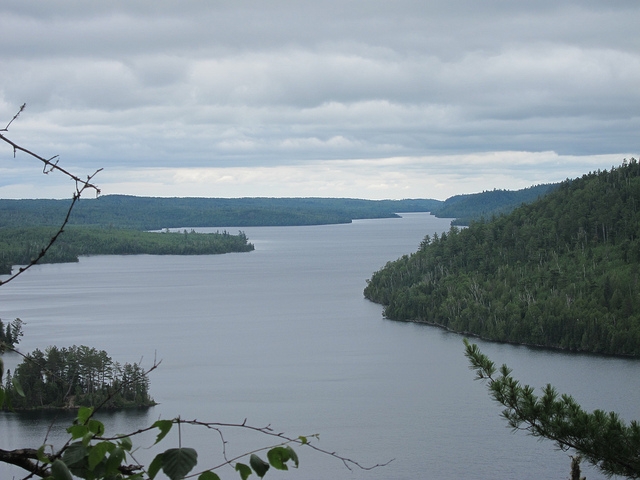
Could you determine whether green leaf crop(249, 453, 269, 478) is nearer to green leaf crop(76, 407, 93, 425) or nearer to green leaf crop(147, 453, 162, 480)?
green leaf crop(147, 453, 162, 480)

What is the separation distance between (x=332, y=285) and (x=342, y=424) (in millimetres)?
46668

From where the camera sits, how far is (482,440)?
2827 centimetres

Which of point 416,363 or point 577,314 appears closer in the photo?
point 416,363

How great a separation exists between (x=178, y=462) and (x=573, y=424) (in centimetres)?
785

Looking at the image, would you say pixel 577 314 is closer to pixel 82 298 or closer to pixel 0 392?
pixel 82 298

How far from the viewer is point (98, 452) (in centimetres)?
199

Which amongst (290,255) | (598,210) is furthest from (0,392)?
(290,255)

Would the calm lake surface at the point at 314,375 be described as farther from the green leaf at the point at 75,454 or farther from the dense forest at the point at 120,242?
the dense forest at the point at 120,242

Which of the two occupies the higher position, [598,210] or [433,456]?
[598,210]

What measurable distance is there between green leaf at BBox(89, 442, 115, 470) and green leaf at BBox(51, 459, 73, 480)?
0.08 metres

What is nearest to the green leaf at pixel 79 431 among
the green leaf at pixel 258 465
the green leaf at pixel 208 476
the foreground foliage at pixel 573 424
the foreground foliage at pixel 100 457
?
the foreground foliage at pixel 100 457

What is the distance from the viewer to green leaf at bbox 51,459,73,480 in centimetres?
191

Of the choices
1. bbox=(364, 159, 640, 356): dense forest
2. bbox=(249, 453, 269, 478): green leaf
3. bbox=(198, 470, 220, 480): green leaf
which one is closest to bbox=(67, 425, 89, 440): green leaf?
bbox=(198, 470, 220, 480): green leaf

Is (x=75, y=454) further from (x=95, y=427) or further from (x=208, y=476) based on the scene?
(x=208, y=476)
